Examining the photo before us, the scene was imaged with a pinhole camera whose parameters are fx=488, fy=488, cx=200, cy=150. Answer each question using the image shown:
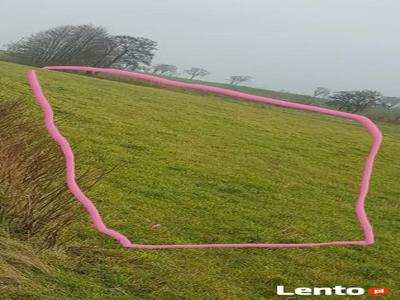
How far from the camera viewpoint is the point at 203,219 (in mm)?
4918

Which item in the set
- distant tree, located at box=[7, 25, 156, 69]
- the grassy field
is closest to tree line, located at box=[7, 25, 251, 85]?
distant tree, located at box=[7, 25, 156, 69]

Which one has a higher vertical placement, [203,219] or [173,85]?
[173,85]

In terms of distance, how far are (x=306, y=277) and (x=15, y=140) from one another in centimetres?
278

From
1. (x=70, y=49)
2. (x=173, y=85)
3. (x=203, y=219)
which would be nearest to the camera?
(x=173, y=85)

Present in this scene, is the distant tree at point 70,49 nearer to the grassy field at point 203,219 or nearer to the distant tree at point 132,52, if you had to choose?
the distant tree at point 132,52

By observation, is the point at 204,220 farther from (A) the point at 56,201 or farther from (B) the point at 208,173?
(B) the point at 208,173

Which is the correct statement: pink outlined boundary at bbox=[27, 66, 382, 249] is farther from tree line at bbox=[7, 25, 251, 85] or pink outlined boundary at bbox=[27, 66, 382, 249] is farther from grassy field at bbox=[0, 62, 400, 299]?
tree line at bbox=[7, 25, 251, 85]

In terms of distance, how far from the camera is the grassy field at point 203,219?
306 centimetres

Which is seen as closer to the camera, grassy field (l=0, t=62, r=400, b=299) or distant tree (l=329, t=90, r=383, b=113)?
grassy field (l=0, t=62, r=400, b=299)

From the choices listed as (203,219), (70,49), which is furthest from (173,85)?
(70,49)

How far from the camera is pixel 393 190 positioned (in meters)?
8.41

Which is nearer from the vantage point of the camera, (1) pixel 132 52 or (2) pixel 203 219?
(2) pixel 203 219

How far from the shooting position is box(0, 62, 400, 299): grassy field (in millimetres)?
3059

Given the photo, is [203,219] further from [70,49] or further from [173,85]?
[70,49]
